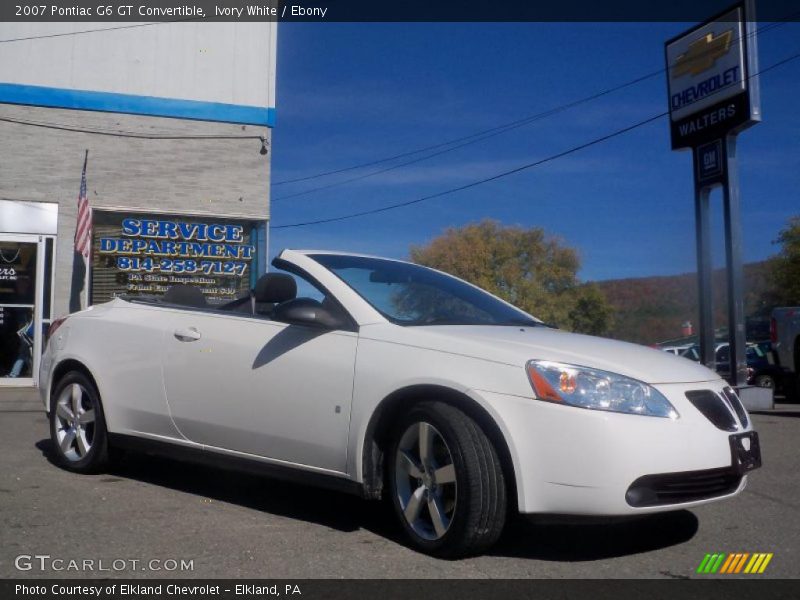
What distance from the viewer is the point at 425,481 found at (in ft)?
13.6

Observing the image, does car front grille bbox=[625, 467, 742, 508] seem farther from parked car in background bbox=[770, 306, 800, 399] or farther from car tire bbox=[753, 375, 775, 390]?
car tire bbox=[753, 375, 775, 390]

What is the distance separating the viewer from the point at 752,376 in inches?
760

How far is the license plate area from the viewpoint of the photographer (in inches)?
158

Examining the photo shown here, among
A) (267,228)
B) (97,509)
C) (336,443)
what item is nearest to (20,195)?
(267,228)

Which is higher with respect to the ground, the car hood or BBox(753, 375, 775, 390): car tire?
the car hood

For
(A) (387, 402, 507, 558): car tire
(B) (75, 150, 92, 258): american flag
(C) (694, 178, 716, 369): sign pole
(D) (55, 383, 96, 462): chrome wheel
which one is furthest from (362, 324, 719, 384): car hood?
(B) (75, 150, 92, 258): american flag

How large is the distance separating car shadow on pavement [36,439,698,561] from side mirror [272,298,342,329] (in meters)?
1.11

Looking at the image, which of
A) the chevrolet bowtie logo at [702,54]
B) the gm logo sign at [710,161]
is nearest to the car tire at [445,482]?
the gm logo sign at [710,161]

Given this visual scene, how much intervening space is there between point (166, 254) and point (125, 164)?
1.75 meters

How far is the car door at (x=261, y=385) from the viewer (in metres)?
4.47

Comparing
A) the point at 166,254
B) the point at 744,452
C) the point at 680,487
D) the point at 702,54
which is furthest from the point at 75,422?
the point at 702,54

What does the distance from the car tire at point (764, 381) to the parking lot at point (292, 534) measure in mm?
13740
